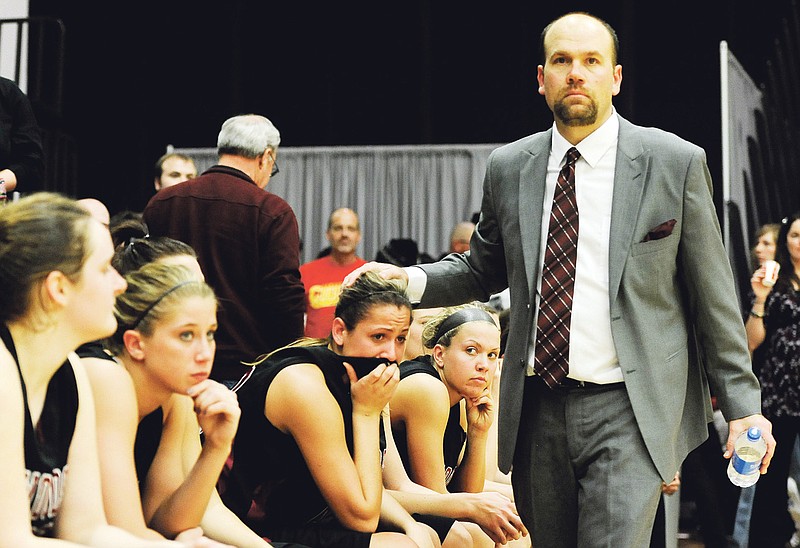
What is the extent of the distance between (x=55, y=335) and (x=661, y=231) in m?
1.33

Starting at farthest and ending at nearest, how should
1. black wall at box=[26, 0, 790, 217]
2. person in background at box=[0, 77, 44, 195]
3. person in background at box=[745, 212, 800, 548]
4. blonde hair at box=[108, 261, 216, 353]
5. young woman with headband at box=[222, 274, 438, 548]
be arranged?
black wall at box=[26, 0, 790, 217], person in background at box=[745, 212, 800, 548], person in background at box=[0, 77, 44, 195], young woman with headband at box=[222, 274, 438, 548], blonde hair at box=[108, 261, 216, 353]

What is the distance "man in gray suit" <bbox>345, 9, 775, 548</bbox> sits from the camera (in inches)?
98.8

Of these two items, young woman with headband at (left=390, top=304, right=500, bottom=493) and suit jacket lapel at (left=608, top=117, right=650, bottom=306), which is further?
young woman with headband at (left=390, top=304, right=500, bottom=493)

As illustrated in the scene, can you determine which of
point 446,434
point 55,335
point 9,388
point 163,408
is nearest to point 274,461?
point 163,408

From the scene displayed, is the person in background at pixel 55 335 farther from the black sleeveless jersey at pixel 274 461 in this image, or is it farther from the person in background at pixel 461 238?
the person in background at pixel 461 238

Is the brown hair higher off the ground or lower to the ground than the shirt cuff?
higher

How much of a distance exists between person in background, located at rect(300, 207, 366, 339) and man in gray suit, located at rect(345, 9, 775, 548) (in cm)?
364

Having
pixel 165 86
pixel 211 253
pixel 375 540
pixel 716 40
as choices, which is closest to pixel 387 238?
pixel 165 86

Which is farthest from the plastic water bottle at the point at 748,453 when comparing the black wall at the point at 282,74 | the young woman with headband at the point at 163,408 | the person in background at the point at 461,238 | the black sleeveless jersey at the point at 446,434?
the black wall at the point at 282,74

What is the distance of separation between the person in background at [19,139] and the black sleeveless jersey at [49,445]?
2.04 metres

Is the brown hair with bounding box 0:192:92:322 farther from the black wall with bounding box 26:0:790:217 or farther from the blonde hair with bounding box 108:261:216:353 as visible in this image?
the black wall with bounding box 26:0:790:217

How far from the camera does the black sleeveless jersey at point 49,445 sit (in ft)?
6.42

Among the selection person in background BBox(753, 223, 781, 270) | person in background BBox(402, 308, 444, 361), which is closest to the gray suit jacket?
person in background BBox(402, 308, 444, 361)

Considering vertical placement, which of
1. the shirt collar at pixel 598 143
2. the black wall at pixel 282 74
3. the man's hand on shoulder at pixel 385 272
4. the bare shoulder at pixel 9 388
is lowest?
the bare shoulder at pixel 9 388
